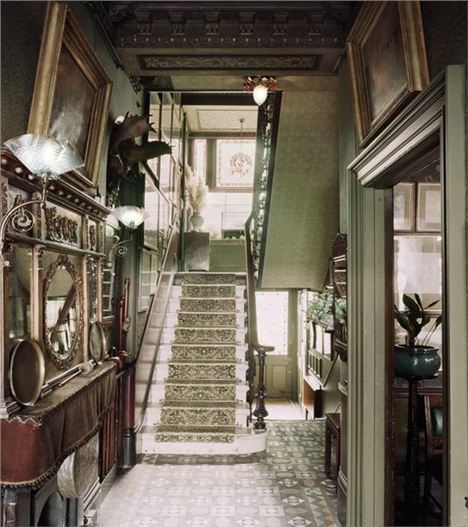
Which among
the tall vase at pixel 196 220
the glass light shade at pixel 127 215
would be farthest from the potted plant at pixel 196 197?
the glass light shade at pixel 127 215

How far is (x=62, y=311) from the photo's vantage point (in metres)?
2.66

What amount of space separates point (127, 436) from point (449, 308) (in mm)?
3568

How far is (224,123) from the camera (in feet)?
35.9

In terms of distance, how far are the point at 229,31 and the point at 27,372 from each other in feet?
9.26

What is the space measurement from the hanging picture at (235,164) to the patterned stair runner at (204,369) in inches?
212

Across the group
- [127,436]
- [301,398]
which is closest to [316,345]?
[301,398]

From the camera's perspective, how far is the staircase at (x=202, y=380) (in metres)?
4.53

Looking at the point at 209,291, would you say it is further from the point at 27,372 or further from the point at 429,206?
the point at 27,372

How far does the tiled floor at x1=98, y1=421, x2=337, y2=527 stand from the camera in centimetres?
333

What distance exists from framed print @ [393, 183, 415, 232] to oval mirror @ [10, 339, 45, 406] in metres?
3.82

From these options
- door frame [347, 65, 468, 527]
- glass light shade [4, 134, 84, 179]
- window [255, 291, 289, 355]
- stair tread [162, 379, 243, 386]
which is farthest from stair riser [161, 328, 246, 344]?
window [255, 291, 289, 355]

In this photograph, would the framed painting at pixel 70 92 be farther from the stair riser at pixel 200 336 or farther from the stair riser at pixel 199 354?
the stair riser at pixel 200 336

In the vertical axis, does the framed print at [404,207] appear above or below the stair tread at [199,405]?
above

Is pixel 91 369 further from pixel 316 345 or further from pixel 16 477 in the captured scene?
pixel 316 345
